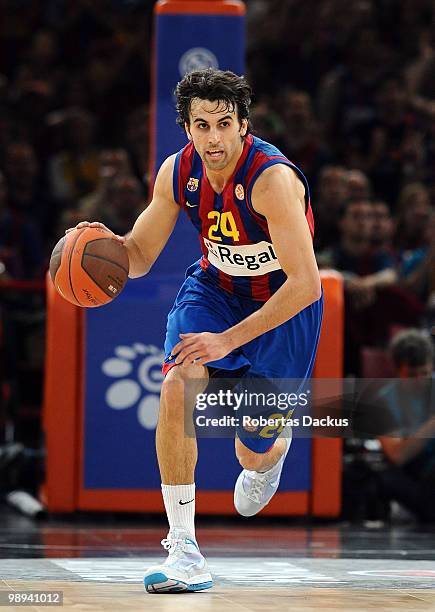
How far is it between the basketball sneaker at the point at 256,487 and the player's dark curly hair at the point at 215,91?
4.63ft

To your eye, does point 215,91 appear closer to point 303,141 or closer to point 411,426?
point 411,426

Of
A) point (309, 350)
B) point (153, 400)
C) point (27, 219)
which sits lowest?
point (153, 400)

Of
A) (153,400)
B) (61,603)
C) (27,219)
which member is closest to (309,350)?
(61,603)

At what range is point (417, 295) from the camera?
791 centimetres

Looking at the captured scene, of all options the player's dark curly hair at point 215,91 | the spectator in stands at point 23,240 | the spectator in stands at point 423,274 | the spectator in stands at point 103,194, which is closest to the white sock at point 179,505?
the player's dark curly hair at point 215,91

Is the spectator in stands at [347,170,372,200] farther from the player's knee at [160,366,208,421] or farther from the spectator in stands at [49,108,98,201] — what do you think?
the player's knee at [160,366,208,421]

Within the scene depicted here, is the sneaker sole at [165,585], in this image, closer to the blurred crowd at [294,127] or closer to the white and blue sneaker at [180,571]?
the white and blue sneaker at [180,571]

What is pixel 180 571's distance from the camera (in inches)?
158

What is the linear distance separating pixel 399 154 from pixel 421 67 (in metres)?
0.94

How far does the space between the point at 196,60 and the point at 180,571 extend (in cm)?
331

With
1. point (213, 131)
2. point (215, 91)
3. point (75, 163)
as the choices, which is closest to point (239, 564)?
point (213, 131)

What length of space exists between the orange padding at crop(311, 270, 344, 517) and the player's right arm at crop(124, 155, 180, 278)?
218 cm

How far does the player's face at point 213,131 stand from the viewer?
13.9 feet

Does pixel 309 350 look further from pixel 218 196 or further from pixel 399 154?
pixel 399 154
